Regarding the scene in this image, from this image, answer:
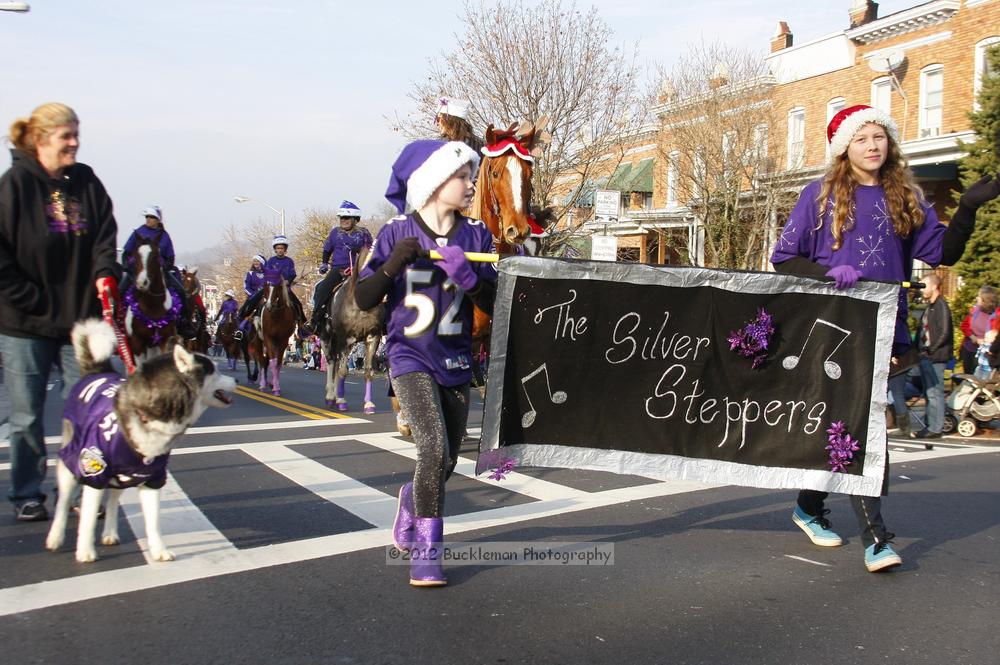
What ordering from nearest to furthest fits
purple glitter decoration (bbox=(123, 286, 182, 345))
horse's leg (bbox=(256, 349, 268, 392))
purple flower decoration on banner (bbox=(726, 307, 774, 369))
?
purple flower decoration on banner (bbox=(726, 307, 774, 369))
purple glitter decoration (bbox=(123, 286, 182, 345))
horse's leg (bbox=(256, 349, 268, 392))

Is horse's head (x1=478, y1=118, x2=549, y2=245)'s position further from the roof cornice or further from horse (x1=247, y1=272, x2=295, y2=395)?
the roof cornice

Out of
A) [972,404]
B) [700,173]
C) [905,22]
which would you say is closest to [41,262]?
[972,404]

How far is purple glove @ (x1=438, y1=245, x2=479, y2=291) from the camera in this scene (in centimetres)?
437

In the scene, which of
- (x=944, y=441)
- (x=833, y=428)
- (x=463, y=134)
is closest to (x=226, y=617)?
(x=833, y=428)

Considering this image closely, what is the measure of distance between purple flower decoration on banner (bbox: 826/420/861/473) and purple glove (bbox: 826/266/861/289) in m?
0.83

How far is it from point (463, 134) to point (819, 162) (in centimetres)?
2330

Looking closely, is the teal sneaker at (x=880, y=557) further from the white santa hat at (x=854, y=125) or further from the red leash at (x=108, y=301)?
the red leash at (x=108, y=301)

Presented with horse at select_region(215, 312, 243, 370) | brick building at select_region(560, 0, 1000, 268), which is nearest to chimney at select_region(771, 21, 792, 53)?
brick building at select_region(560, 0, 1000, 268)

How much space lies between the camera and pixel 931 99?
90.9 feet

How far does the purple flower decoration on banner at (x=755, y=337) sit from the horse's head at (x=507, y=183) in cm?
306

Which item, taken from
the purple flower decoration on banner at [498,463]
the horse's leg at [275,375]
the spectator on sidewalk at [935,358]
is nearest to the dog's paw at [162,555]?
the purple flower decoration on banner at [498,463]

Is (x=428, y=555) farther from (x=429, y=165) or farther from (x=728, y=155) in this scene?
(x=728, y=155)

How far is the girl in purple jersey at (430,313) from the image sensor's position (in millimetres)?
4480

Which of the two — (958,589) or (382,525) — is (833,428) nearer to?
(958,589)
